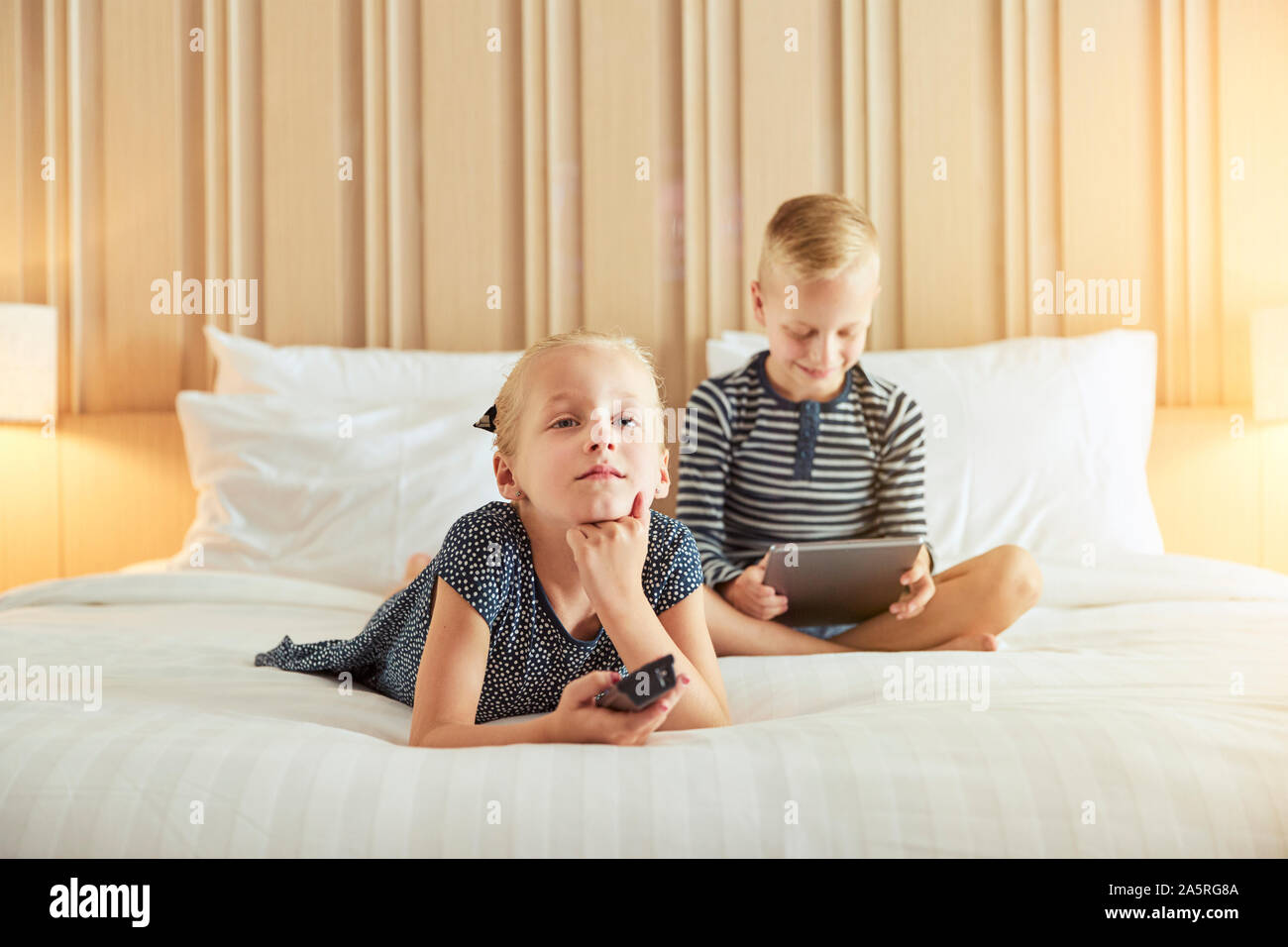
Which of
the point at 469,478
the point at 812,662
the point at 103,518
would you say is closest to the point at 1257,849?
the point at 812,662

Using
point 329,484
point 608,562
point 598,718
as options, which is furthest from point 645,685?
point 329,484

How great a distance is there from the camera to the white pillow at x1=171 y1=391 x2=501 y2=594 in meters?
1.67

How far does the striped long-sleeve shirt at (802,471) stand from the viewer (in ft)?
4.74

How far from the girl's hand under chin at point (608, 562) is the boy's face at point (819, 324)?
63 centimetres

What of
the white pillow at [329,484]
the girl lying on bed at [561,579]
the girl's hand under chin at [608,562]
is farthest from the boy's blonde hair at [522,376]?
the white pillow at [329,484]

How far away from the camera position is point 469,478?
1.74 meters

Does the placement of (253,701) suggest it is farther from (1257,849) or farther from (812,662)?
(1257,849)

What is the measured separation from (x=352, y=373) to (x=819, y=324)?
39.0 inches

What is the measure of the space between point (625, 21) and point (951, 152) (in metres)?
0.79

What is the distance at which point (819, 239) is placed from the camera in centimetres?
138

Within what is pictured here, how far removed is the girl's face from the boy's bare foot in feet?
1.66

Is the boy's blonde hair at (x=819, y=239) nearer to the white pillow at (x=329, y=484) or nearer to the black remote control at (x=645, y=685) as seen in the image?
the white pillow at (x=329, y=484)

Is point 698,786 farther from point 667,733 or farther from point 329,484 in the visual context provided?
point 329,484

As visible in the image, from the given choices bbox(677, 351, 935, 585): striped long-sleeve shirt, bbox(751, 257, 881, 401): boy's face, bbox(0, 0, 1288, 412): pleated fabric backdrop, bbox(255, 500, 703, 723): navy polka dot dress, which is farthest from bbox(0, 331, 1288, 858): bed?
bbox(0, 0, 1288, 412): pleated fabric backdrop
